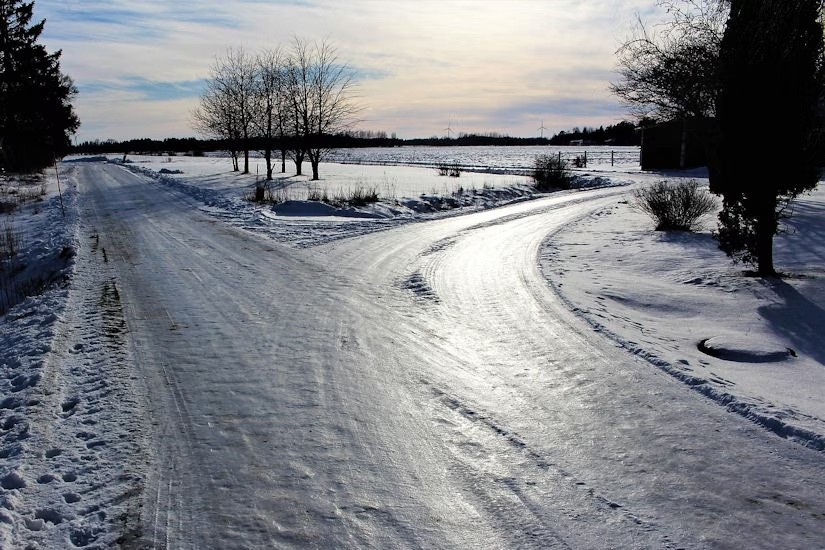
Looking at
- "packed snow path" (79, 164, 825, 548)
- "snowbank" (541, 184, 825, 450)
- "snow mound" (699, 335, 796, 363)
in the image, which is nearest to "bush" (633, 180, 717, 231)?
"snowbank" (541, 184, 825, 450)

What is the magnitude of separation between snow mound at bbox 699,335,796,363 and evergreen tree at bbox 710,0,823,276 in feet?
10.3

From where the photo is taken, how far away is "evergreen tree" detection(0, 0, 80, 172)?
3812 cm

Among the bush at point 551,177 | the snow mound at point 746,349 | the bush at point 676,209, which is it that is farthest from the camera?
the bush at point 551,177

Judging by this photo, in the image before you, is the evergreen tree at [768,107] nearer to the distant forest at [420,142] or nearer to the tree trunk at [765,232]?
the tree trunk at [765,232]

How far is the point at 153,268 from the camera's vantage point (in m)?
9.27

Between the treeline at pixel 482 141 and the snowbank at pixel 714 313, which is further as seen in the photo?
the treeline at pixel 482 141

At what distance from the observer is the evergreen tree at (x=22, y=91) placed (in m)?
38.1

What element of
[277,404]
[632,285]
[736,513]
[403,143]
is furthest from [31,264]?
[403,143]

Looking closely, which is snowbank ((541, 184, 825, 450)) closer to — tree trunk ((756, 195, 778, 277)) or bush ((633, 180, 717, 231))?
tree trunk ((756, 195, 778, 277))

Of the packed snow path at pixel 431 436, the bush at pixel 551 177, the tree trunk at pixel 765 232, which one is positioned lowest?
the packed snow path at pixel 431 436

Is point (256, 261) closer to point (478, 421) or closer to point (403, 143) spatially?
point (478, 421)

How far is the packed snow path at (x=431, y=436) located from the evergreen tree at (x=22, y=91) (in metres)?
38.7

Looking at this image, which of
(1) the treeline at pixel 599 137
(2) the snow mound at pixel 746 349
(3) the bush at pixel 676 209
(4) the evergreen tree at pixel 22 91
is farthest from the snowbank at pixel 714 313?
(1) the treeline at pixel 599 137

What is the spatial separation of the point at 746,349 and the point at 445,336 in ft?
9.78
